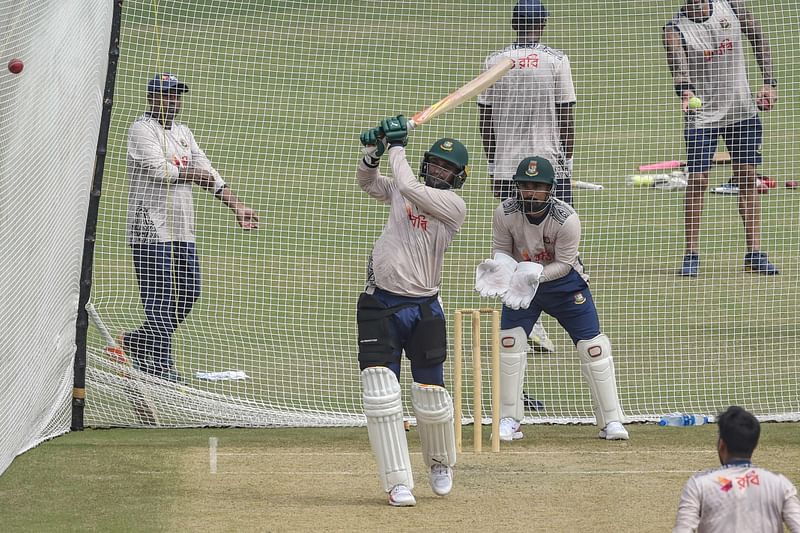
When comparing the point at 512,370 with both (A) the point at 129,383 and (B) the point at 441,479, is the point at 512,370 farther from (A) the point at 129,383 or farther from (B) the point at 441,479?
(A) the point at 129,383

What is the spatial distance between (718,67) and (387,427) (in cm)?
581

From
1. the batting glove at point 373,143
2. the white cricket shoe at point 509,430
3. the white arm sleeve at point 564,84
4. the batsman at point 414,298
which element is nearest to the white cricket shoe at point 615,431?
the white cricket shoe at point 509,430

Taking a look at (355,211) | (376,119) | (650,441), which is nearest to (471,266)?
(355,211)

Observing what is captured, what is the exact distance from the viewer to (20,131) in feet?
25.2

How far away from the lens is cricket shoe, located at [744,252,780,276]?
12.1 metres

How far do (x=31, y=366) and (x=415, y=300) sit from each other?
245 cm

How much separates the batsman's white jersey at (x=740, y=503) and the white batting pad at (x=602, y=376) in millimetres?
3739

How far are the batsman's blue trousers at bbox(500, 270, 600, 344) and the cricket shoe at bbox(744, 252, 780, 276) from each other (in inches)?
153

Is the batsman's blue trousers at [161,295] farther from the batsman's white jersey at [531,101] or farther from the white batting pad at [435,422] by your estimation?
the white batting pad at [435,422]

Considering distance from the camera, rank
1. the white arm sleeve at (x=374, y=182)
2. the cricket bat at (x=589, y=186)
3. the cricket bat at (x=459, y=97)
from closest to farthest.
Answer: the white arm sleeve at (x=374, y=182)
the cricket bat at (x=459, y=97)
the cricket bat at (x=589, y=186)

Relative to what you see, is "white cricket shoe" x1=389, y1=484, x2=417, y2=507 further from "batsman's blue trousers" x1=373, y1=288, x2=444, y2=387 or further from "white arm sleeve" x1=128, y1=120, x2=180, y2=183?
"white arm sleeve" x1=128, y1=120, x2=180, y2=183

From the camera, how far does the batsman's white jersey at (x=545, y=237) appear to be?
8.35 m

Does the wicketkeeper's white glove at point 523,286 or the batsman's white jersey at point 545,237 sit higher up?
the batsman's white jersey at point 545,237

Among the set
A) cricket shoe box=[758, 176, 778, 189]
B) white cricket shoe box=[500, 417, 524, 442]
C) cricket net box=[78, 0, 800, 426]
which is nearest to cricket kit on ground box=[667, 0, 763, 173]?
cricket net box=[78, 0, 800, 426]
